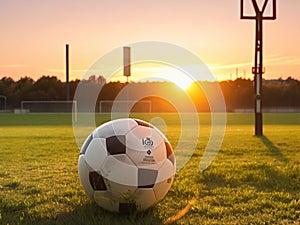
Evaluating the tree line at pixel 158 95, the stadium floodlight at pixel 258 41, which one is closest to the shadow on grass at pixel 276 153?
the stadium floodlight at pixel 258 41

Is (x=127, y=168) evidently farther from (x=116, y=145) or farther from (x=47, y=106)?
(x=47, y=106)

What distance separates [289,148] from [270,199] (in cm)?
512

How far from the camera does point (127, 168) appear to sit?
3457 mm

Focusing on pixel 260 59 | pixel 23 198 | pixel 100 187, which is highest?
pixel 260 59

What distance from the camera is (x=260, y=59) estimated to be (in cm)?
1181

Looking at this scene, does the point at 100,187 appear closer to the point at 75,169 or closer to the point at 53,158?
the point at 75,169

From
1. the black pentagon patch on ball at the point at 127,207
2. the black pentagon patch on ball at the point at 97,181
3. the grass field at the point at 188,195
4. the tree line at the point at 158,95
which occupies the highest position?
the tree line at the point at 158,95

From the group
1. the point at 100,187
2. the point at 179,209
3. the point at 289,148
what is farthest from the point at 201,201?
the point at 289,148

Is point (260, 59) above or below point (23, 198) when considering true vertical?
above

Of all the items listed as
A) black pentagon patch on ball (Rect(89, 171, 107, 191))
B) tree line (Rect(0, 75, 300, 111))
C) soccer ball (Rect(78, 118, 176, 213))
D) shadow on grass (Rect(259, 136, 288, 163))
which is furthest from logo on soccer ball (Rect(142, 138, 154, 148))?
tree line (Rect(0, 75, 300, 111))

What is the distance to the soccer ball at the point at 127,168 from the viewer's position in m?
3.45

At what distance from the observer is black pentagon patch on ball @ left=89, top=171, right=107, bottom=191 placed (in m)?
3.49

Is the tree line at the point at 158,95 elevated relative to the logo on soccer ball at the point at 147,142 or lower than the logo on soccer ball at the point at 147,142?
elevated

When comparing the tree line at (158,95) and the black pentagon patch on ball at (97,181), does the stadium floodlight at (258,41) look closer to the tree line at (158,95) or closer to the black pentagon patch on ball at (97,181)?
the black pentagon patch on ball at (97,181)
